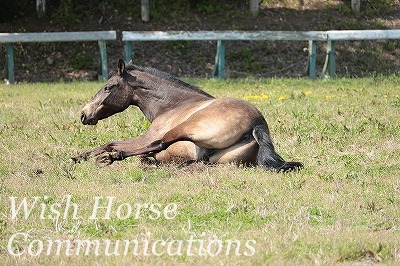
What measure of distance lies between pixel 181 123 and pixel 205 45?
18.7 meters

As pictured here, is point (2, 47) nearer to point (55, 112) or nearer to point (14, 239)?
point (55, 112)

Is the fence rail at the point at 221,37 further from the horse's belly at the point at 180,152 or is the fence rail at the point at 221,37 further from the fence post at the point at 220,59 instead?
the horse's belly at the point at 180,152

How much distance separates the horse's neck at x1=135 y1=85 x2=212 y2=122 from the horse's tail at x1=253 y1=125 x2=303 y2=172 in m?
1.39

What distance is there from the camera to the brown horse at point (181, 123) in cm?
923

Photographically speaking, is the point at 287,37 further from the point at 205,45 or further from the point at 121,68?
the point at 121,68

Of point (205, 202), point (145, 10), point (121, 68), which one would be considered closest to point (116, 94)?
point (121, 68)

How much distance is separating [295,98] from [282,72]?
387 inches

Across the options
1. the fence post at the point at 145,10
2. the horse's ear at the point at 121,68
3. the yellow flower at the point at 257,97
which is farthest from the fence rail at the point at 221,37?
the horse's ear at the point at 121,68

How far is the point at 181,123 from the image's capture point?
950cm

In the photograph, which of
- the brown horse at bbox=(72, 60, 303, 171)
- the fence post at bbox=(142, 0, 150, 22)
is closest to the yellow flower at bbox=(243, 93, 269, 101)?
the brown horse at bbox=(72, 60, 303, 171)

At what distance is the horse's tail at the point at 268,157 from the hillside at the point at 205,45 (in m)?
15.2

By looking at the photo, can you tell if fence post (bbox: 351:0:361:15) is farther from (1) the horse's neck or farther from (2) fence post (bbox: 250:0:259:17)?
(1) the horse's neck

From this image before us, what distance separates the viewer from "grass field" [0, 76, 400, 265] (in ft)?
20.3

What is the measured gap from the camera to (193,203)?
765 cm
